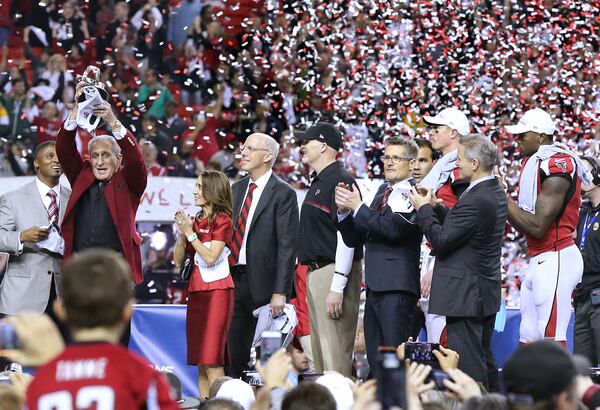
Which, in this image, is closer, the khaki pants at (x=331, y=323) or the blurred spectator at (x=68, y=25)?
the khaki pants at (x=331, y=323)

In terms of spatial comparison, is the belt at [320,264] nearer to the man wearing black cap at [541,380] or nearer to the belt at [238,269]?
the belt at [238,269]

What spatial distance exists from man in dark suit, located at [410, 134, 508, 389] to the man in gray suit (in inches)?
96.4

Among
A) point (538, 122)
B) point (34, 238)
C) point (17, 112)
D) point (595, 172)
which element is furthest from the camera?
point (17, 112)

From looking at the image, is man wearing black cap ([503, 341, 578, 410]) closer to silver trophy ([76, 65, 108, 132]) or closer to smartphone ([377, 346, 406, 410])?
smartphone ([377, 346, 406, 410])

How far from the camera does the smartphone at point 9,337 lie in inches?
133

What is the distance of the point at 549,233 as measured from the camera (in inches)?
296

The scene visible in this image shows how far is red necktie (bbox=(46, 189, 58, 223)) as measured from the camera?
7.55 meters

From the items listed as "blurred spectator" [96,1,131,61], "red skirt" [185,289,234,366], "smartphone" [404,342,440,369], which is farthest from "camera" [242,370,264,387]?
"blurred spectator" [96,1,131,61]

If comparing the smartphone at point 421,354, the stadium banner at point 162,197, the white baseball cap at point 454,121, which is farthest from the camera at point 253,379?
the stadium banner at point 162,197

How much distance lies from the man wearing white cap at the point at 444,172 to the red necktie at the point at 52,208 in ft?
8.16

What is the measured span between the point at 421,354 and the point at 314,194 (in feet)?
8.33

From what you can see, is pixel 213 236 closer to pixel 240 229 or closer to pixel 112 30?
pixel 240 229

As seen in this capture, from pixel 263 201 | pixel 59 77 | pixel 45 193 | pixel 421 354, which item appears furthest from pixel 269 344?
pixel 59 77

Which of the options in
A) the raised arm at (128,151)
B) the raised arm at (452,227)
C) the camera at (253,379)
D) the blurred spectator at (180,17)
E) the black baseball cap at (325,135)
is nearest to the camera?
the camera at (253,379)
